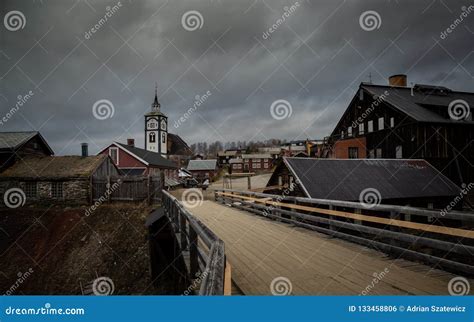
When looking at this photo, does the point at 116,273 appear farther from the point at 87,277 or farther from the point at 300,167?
the point at 300,167

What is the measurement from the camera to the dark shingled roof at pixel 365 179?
14758 millimetres

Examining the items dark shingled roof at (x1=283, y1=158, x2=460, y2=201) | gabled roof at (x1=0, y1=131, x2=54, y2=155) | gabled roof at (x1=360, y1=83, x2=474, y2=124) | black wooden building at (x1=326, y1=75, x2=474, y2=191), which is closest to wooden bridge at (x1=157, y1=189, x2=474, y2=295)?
dark shingled roof at (x1=283, y1=158, x2=460, y2=201)

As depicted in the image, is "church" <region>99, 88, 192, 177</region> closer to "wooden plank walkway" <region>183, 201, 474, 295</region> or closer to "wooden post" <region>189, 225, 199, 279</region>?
"wooden plank walkway" <region>183, 201, 474, 295</region>

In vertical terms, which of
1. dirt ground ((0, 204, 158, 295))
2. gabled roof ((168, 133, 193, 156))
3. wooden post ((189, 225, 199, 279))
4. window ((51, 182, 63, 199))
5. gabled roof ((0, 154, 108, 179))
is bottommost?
dirt ground ((0, 204, 158, 295))

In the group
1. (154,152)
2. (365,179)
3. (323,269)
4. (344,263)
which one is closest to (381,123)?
(365,179)

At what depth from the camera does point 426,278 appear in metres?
4.48

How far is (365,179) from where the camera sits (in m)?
16.7

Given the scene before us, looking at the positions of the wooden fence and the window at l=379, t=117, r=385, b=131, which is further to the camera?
the window at l=379, t=117, r=385, b=131

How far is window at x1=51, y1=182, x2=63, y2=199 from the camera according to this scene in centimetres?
2288

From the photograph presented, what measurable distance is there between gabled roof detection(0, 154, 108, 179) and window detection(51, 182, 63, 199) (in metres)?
0.57

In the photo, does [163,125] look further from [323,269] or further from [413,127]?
[323,269]

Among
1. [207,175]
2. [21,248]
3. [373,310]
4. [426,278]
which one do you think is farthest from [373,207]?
[207,175]

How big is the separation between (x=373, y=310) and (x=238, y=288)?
5.83 ft

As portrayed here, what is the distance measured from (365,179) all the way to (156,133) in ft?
229
